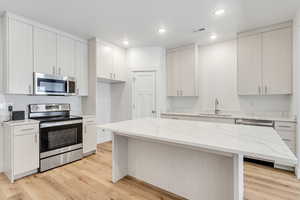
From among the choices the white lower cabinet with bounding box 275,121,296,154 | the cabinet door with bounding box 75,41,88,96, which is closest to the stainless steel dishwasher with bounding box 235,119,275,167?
the white lower cabinet with bounding box 275,121,296,154

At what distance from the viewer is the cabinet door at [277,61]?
299 cm

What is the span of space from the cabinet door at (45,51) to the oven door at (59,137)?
1.12 meters

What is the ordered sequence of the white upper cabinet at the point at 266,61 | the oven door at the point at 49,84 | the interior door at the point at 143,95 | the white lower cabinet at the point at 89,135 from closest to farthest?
the oven door at the point at 49,84
the white upper cabinet at the point at 266,61
the white lower cabinet at the point at 89,135
the interior door at the point at 143,95

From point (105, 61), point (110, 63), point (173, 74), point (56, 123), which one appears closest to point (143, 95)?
point (173, 74)

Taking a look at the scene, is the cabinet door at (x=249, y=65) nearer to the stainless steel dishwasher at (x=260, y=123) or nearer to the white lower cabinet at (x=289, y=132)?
the stainless steel dishwasher at (x=260, y=123)

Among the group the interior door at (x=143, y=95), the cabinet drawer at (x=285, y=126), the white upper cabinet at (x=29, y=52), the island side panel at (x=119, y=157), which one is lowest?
the island side panel at (x=119, y=157)

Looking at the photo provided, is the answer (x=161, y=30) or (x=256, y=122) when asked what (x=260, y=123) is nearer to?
(x=256, y=122)

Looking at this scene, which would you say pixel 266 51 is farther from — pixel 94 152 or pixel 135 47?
pixel 94 152

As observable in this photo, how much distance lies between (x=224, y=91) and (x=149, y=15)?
2.67 meters

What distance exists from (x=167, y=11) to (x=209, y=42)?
1946 mm

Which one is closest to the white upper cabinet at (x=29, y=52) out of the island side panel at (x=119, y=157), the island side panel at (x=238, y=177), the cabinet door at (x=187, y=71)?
the island side panel at (x=119, y=157)

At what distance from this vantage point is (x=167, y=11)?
102 inches

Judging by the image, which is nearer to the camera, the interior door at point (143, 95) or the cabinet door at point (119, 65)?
the cabinet door at point (119, 65)

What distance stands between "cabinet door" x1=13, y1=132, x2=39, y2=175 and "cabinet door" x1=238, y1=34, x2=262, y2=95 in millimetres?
4266
